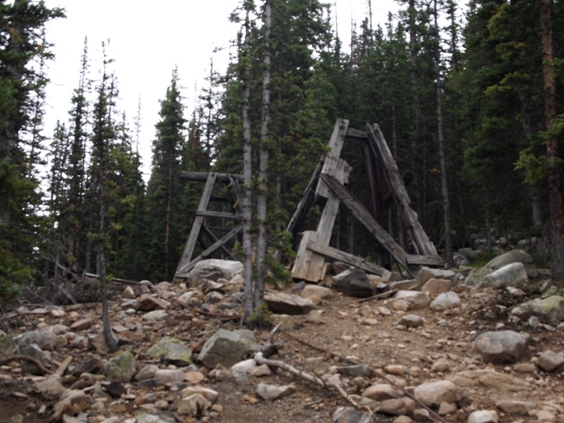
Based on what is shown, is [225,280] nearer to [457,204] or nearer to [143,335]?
[143,335]

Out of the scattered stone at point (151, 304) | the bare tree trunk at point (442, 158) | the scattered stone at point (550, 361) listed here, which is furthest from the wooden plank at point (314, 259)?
the bare tree trunk at point (442, 158)

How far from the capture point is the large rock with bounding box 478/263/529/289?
432 inches

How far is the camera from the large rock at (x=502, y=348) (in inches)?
308

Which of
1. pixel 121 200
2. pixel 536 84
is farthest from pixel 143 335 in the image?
pixel 536 84

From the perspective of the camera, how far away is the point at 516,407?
6.22 metres

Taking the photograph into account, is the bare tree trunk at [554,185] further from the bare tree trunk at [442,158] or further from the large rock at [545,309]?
the bare tree trunk at [442,158]

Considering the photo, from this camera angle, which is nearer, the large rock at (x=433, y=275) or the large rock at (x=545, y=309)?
the large rock at (x=545, y=309)

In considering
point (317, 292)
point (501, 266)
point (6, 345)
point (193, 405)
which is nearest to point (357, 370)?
point (193, 405)

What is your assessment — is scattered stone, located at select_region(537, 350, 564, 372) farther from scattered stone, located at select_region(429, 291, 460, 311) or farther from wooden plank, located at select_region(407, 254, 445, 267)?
wooden plank, located at select_region(407, 254, 445, 267)

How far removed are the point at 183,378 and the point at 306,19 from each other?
2294 centimetres

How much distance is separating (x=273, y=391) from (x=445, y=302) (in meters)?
5.03

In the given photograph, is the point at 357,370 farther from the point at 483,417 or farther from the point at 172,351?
the point at 172,351

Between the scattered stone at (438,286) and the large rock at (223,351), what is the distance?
192 inches

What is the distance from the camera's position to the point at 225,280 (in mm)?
14656
